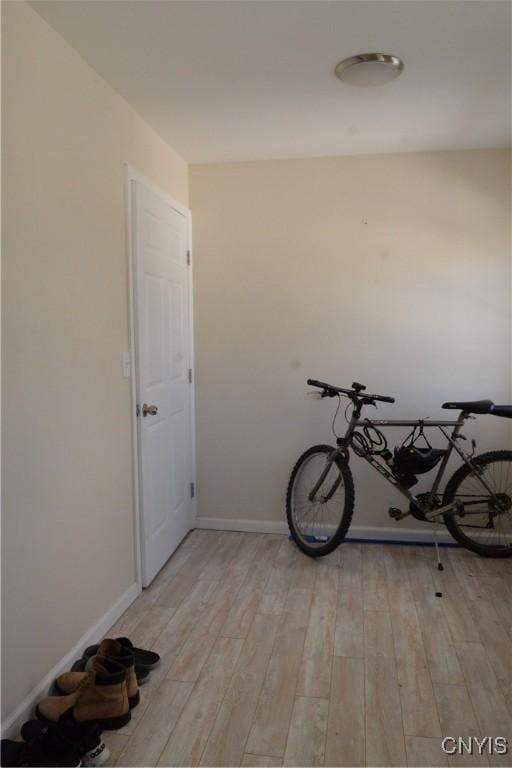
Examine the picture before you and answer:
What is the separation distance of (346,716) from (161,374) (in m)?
1.87

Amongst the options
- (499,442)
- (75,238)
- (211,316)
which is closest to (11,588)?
(75,238)

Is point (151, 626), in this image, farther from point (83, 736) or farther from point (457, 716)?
point (457, 716)

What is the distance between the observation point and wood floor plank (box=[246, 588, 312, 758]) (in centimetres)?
179

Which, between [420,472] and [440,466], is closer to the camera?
[420,472]

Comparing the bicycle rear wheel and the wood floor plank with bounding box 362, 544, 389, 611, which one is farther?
the bicycle rear wheel

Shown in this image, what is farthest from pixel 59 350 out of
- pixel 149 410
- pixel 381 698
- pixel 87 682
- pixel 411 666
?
pixel 411 666

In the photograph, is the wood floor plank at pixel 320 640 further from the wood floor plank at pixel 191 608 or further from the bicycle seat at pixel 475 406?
the bicycle seat at pixel 475 406

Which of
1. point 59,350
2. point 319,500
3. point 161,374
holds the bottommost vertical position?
point 319,500

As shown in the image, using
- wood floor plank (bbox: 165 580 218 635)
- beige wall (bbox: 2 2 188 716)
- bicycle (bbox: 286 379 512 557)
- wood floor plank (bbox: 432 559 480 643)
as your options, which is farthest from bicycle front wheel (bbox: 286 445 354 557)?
beige wall (bbox: 2 2 188 716)

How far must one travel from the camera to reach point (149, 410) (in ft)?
9.35

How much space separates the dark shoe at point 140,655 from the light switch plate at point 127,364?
1.14m

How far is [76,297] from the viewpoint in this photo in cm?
218

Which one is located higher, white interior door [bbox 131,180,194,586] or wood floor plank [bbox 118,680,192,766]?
white interior door [bbox 131,180,194,586]

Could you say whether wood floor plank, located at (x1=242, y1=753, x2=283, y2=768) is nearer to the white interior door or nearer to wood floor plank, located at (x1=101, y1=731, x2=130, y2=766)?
wood floor plank, located at (x1=101, y1=731, x2=130, y2=766)
